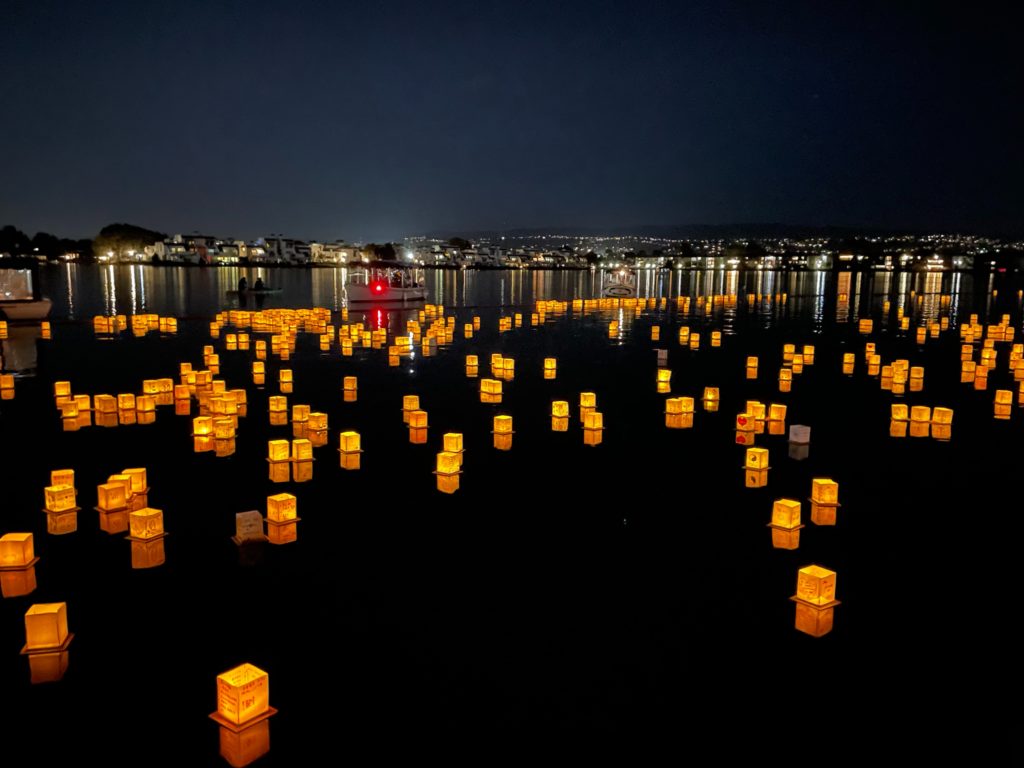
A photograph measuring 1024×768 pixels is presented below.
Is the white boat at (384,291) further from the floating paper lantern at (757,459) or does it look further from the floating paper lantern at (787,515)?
the floating paper lantern at (787,515)

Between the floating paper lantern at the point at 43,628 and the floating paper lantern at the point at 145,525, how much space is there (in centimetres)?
170

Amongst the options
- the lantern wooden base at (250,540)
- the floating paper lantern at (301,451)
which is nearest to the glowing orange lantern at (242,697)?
the lantern wooden base at (250,540)

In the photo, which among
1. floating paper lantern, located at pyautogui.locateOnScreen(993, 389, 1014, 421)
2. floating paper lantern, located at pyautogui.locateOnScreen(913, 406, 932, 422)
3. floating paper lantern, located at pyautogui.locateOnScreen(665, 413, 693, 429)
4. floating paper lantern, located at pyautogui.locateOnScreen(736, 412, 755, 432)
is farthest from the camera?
floating paper lantern, located at pyautogui.locateOnScreen(993, 389, 1014, 421)

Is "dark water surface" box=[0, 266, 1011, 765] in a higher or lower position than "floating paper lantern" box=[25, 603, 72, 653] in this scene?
lower

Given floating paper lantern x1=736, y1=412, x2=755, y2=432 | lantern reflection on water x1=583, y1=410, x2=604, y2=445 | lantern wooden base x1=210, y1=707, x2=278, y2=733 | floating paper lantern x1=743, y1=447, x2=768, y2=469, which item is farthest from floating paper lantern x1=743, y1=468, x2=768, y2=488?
lantern wooden base x1=210, y1=707, x2=278, y2=733

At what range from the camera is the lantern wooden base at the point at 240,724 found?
4566 millimetres

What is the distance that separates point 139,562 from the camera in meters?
7.04

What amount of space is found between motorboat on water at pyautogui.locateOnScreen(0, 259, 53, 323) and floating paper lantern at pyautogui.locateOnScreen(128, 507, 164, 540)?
26.6 m

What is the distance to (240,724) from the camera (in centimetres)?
457

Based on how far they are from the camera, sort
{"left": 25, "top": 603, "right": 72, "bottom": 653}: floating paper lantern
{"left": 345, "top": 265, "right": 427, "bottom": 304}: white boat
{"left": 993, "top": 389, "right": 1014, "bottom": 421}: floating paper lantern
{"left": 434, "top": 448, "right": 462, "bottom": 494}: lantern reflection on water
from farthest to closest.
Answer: {"left": 345, "top": 265, "right": 427, "bottom": 304}: white boat
{"left": 993, "top": 389, "right": 1014, "bottom": 421}: floating paper lantern
{"left": 434, "top": 448, "right": 462, "bottom": 494}: lantern reflection on water
{"left": 25, "top": 603, "right": 72, "bottom": 653}: floating paper lantern

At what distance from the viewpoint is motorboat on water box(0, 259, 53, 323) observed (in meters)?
29.0

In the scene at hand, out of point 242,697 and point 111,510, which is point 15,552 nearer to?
point 111,510

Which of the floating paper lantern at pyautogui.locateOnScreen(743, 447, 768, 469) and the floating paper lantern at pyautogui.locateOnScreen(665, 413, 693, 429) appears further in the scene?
the floating paper lantern at pyautogui.locateOnScreen(665, 413, 693, 429)

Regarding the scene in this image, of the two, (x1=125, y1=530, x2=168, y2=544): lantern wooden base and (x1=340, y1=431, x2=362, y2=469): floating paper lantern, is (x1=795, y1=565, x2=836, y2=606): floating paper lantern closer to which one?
(x1=125, y1=530, x2=168, y2=544): lantern wooden base
